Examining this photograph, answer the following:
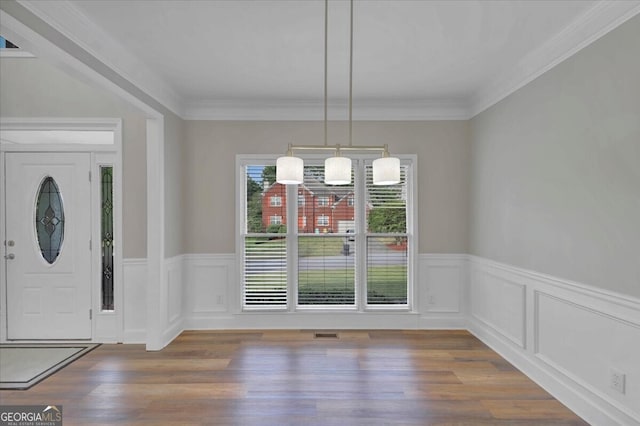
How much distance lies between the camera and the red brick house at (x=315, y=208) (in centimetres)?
496

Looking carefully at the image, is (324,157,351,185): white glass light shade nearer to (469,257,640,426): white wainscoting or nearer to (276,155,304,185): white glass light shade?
(276,155,304,185): white glass light shade

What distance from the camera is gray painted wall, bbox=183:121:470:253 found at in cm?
490

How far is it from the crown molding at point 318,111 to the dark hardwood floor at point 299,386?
8.89 ft

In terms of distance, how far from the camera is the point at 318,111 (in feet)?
15.9

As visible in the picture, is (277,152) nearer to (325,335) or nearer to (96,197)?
(96,197)

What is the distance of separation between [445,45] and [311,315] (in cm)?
339

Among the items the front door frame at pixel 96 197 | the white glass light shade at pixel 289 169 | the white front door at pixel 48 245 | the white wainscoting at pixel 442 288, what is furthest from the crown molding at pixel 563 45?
the white front door at pixel 48 245

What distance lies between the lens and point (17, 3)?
85.3 inches

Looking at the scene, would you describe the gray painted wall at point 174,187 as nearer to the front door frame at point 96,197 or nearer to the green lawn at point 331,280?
the front door frame at point 96,197

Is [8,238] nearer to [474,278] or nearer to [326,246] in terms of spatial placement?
[326,246]

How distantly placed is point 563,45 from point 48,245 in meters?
5.42

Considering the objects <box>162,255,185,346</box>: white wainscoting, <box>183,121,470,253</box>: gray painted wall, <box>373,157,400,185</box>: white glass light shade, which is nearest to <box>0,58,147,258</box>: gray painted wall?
<box>162,255,185,346</box>: white wainscoting

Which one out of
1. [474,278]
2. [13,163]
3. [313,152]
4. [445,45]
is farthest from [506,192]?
[13,163]

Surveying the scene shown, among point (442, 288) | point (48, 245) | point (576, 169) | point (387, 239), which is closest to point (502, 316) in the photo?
point (442, 288)
